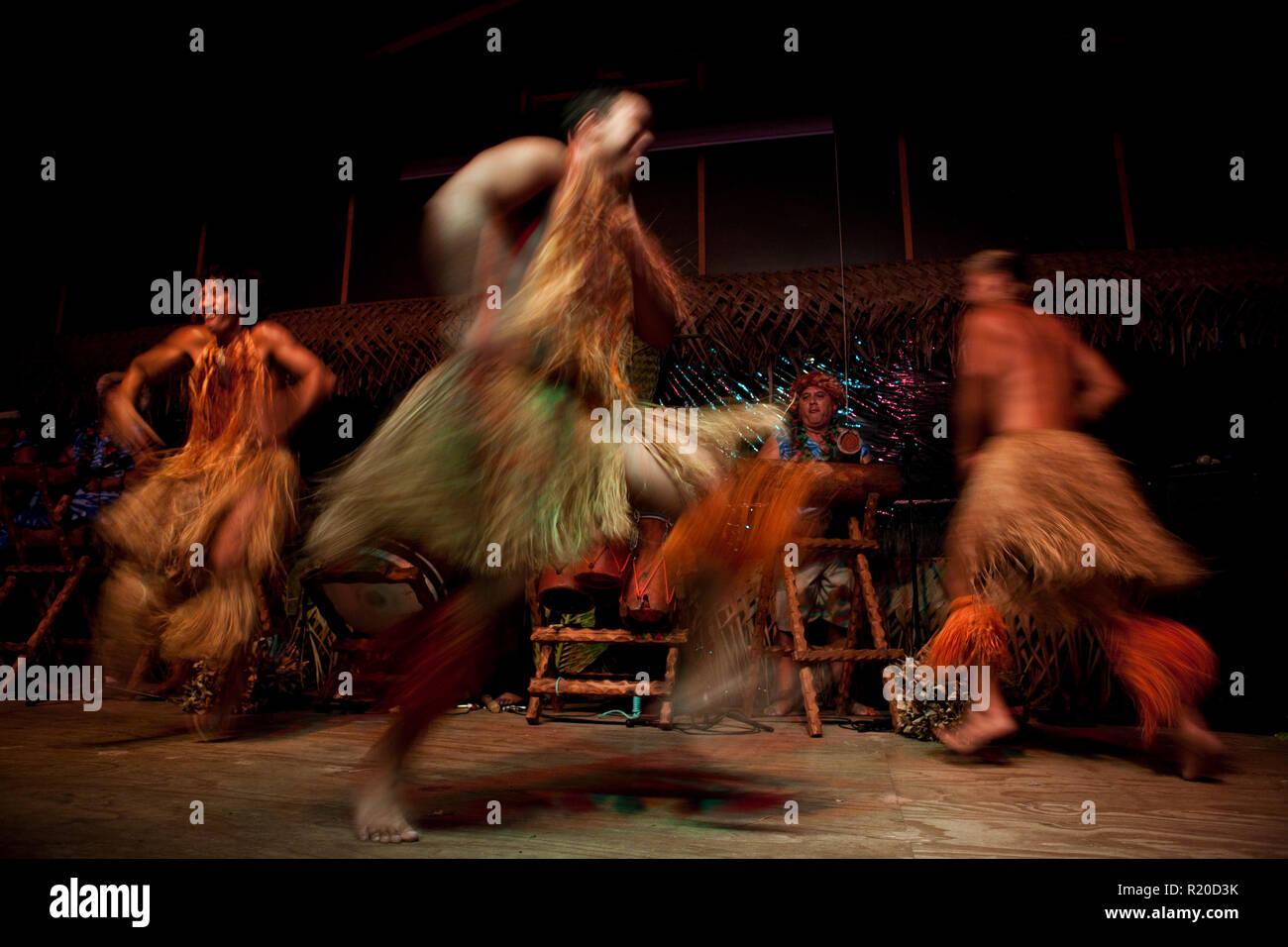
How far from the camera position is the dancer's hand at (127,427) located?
11.2ft

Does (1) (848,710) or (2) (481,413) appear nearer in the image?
(2) (481,413)

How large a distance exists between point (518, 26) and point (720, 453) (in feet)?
17.1

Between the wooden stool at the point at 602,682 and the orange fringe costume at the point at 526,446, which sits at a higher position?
the orange fringe costume at the point at 526,446

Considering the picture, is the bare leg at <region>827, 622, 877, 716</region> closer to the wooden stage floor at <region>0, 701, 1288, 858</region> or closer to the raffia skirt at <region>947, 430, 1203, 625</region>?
the wooden stage floor at <region>0, 701, 1288, 858</region>

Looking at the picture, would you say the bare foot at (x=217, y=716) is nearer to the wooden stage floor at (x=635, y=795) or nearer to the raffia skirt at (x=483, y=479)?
the wooden stage floor at (x=635, y=795)

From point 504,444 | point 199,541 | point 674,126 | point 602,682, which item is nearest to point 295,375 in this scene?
point 199,541

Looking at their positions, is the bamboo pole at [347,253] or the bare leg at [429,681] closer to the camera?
the bare leg at [429,681]

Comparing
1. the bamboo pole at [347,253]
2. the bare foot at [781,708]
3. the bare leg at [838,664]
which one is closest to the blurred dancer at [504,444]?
the bare foot at [781,708]

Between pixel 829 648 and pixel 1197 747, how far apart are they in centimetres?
167

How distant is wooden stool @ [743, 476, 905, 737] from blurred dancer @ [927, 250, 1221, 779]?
2.08 ft

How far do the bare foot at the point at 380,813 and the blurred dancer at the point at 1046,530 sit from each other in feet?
6.75
